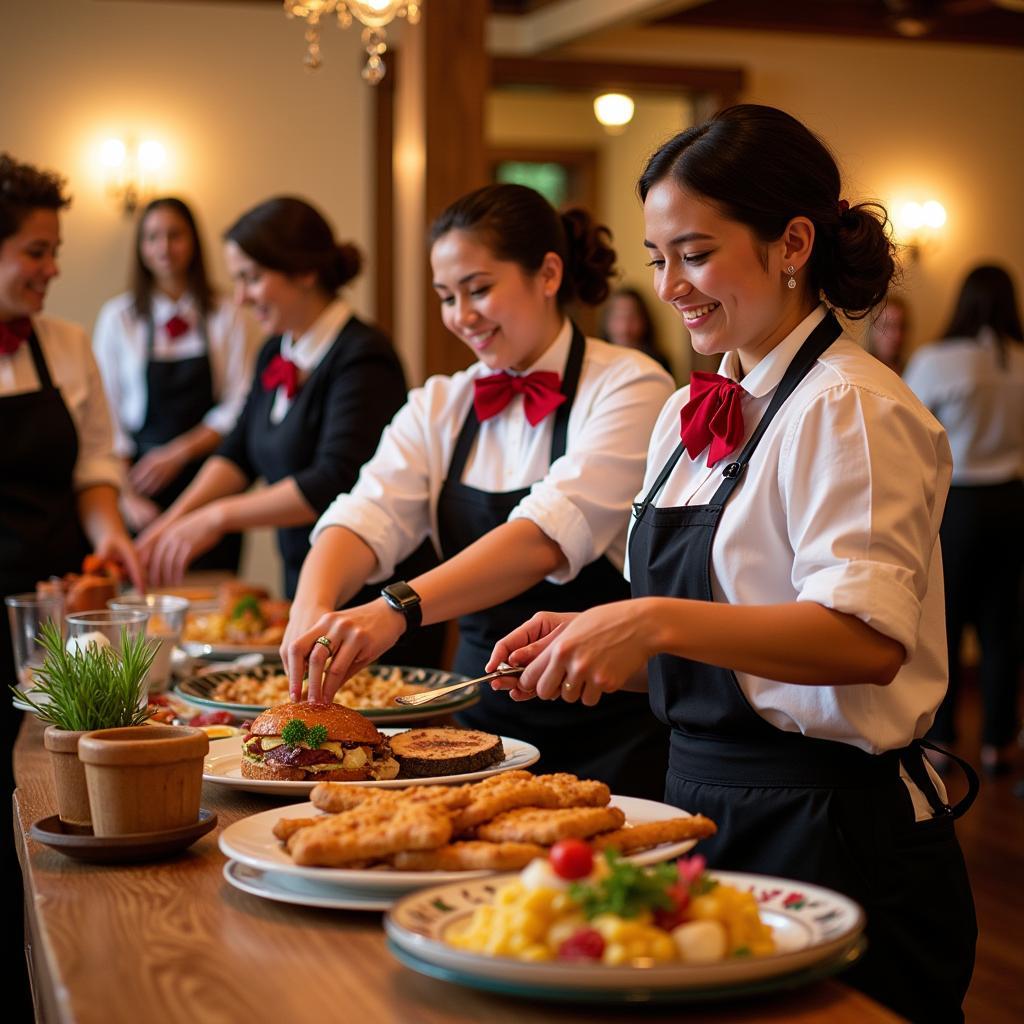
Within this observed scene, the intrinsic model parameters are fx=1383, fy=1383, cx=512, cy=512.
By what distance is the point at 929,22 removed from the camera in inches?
268

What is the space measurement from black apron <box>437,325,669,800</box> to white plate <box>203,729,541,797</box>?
0.48 metres

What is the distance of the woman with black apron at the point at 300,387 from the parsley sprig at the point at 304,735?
4.68ft

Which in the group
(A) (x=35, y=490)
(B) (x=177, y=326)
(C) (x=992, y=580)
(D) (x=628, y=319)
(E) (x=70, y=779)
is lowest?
(C) (x=992, y=580)

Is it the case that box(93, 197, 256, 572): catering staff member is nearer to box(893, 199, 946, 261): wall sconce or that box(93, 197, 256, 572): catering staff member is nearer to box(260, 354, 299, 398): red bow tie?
box(260, 354, 299, 398): red bow tie

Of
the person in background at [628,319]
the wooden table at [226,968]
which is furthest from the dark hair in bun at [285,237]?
the person in background at [628,319]

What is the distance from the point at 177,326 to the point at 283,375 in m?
2.68

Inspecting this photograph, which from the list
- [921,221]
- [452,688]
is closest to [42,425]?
[452,688]

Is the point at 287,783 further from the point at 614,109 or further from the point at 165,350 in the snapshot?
the point at 614,109

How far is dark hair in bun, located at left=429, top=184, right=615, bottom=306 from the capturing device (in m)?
2.36

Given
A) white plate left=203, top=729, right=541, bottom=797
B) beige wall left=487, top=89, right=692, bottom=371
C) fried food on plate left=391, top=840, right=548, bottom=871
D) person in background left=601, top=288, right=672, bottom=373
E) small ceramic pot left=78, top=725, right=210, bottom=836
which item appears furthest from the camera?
beige wall left=487, top=89, right=692, bottom=371

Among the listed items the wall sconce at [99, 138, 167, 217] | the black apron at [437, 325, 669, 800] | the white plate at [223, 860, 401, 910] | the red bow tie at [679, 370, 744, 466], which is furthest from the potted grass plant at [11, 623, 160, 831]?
the wall sconce at [99, 138, 167, 217]

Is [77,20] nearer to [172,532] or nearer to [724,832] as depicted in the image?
[172,532]

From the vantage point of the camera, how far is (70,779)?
1.46 metres

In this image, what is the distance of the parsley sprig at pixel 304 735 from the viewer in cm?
162
